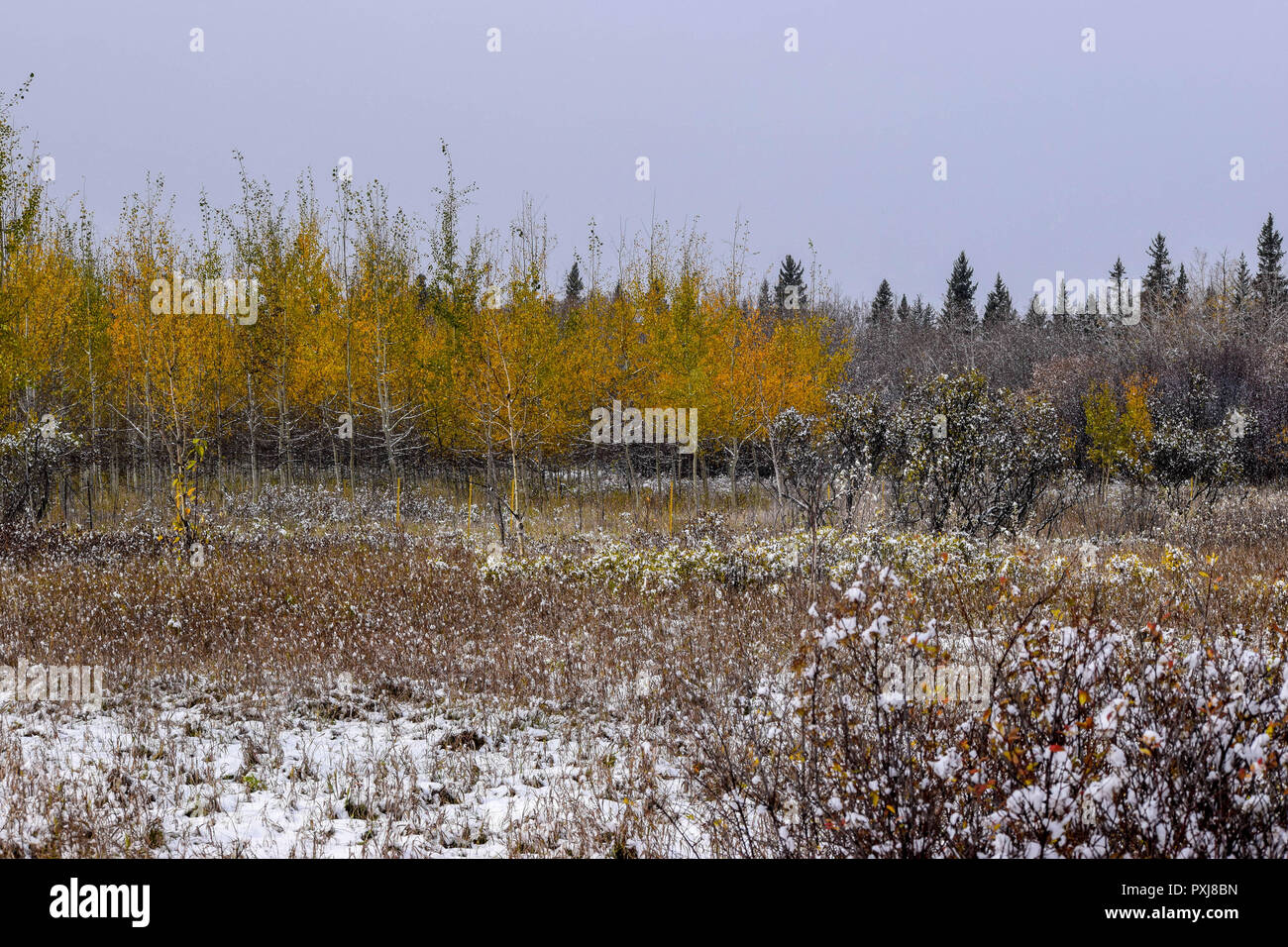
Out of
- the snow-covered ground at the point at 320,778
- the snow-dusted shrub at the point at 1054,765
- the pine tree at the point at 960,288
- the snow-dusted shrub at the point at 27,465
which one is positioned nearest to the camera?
the snow-dusted shrub at the point at 1054,765

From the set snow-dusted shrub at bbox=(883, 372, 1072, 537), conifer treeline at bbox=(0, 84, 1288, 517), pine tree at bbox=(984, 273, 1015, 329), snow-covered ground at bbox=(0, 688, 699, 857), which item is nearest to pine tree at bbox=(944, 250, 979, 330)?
pine tree at bbox=(984, 273, 1015, 329)

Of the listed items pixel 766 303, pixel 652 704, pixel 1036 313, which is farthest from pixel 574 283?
pixel 652 704

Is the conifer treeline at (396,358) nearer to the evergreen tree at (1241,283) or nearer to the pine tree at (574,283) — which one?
the evergreen tree at (1241,283)

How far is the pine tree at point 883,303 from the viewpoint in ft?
204

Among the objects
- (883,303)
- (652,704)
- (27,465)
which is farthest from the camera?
(883,303)

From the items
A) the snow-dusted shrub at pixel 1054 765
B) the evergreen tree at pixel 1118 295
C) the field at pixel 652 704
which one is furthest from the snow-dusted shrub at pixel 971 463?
the evergreen tree at pixel 1118 295

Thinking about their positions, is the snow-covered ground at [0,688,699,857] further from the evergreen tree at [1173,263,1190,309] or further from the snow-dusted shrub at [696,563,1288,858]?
the evergreen tree at [1173,263,1190,309]

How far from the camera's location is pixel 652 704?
621cm

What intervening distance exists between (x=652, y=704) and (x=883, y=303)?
6451 centimetres

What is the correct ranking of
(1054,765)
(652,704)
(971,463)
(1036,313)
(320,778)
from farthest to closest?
(1036,313)
(971,463)
(652,704)
(320,778)
(1054,765)

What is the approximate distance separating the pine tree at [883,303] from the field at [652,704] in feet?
166

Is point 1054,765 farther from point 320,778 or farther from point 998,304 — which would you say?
point 998,304

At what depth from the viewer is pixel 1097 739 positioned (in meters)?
2.98

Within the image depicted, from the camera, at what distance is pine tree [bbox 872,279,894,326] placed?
62.2 meters
